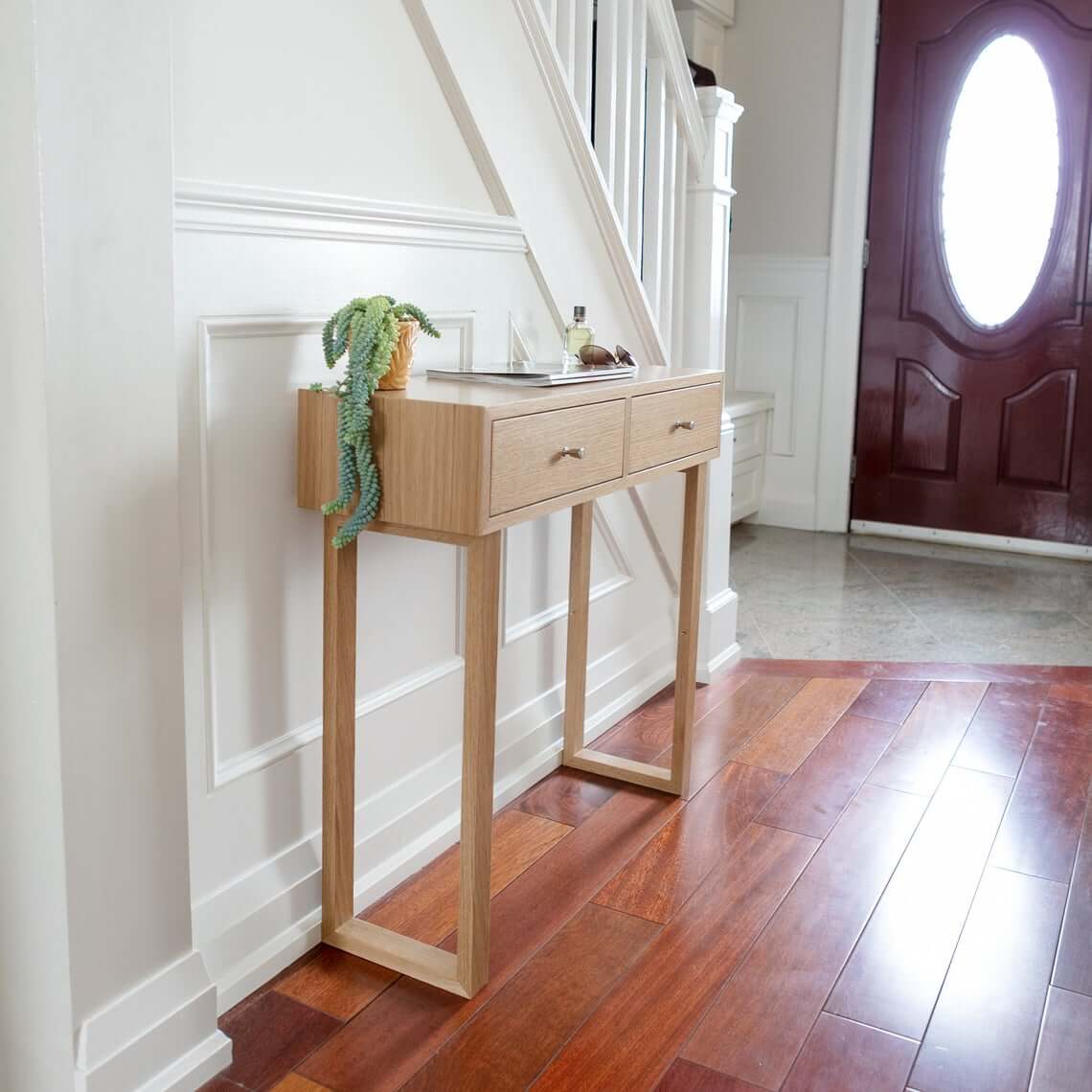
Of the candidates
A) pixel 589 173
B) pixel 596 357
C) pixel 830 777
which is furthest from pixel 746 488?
pixel 596 357

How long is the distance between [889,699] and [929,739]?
0.89 ft

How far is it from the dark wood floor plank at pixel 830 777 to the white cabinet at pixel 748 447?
2063 millimetres

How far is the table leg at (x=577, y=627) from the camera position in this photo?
2.57 metres

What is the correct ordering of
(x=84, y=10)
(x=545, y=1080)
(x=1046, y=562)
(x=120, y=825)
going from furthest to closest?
1. (x=1046, y=562)
2. (x=545, y=1080)
3. (x=120, y=825)
4. (x=84, y=10)

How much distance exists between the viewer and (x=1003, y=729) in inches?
117

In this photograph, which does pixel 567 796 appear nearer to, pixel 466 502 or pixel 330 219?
pixel 466 502

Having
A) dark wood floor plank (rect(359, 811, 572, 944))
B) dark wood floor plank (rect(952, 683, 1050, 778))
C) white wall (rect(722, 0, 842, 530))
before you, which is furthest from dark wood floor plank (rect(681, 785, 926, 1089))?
white wall (rect(722, 0, 842, 530))

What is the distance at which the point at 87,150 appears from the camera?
4.41 feet

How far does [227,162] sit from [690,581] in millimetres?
1287

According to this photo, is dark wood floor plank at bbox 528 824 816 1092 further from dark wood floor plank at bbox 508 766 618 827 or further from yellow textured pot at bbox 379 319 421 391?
yellow textured pot at bbox 379 319 421 391

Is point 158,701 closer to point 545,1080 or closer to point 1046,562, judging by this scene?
point 545,1080

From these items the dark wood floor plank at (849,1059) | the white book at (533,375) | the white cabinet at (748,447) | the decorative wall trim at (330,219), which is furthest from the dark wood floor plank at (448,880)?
the white cabinet at (748,447)

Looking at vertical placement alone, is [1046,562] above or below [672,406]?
below

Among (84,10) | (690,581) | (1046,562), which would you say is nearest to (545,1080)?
(690,581)
